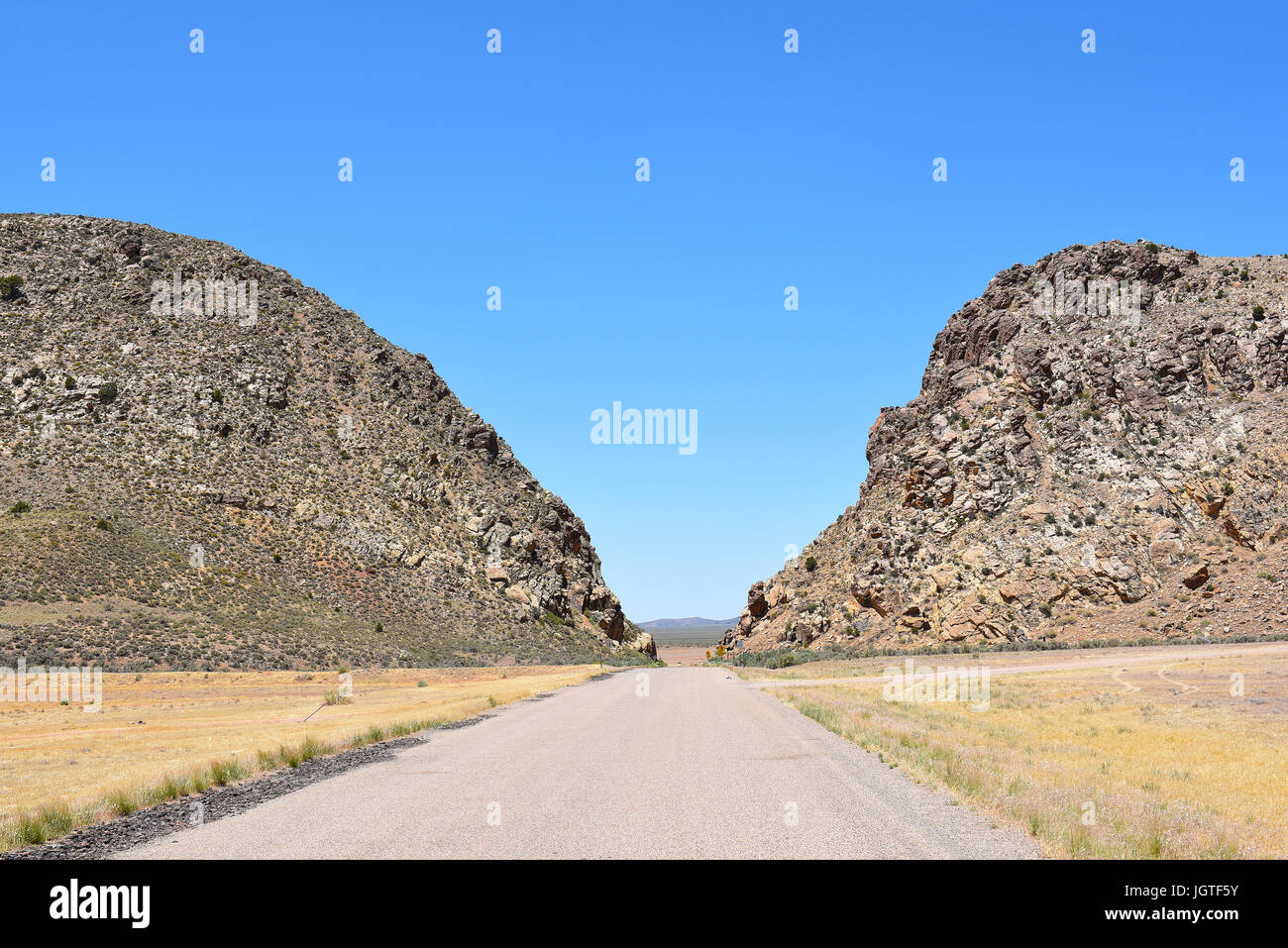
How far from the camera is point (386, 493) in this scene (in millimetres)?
85625

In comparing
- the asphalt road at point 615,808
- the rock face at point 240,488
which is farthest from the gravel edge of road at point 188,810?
the rock face at point 240,488

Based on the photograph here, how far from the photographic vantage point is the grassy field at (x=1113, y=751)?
32.6ft

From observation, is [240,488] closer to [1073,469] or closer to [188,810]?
[188,810]

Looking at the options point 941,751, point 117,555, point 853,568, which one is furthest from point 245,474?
point 941,751

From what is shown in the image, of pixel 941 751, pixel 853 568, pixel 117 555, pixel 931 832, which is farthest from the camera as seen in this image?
pixel 853 568

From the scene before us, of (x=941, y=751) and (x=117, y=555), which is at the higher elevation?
(x=117, y=555)

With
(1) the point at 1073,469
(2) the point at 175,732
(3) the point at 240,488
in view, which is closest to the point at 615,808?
(2) the point at 175,732

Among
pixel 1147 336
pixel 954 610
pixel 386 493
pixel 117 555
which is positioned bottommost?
pixel 954 610

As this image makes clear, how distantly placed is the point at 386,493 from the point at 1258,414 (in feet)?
252

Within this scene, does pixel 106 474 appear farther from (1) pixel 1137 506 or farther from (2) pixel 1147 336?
(2) pixel 1147 336

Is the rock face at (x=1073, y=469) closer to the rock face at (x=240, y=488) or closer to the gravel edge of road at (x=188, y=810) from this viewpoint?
the rock face at (x=240, y=488)

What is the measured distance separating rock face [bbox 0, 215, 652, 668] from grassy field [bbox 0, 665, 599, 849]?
1070 centimetres
